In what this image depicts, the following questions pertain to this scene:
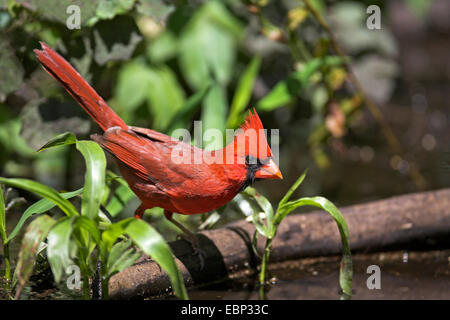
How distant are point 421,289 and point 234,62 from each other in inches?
104

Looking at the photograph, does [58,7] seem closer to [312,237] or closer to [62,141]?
[62,141]

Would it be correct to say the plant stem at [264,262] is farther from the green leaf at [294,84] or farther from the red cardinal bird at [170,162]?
the green leaf at [294,84]

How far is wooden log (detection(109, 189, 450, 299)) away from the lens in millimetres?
2969

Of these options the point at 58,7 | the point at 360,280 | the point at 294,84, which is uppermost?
the point at 58,7

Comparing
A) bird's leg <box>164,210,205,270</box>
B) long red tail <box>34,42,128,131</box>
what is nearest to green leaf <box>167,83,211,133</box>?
long red tail <box>34,42,128,131</box>

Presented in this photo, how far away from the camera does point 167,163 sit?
2.96m

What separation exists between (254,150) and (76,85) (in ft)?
2.68

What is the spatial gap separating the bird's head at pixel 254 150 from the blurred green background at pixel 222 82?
664 mm

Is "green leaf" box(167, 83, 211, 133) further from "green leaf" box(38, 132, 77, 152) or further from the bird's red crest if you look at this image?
"green leaf" box(38, 132, 77, 152)

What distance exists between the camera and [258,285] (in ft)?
10.2

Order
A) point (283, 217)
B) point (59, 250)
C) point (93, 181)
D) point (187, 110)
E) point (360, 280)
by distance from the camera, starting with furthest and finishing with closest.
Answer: point (187, 110)
point (360, 280)
point (283, 217)
point (93, 181)
point (59, 250)

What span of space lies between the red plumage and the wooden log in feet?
0.89

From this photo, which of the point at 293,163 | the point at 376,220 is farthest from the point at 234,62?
the point at 376,220

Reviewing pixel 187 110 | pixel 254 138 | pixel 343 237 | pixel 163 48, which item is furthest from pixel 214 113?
pixel 343 237
